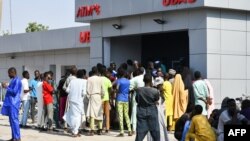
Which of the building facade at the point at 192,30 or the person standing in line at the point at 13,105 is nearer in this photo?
the person standing in line at the point at 13,105

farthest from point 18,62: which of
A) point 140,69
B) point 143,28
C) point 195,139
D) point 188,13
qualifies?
point 195,139

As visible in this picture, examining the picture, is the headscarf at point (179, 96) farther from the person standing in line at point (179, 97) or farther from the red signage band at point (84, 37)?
the red signage band at point (84, 37)

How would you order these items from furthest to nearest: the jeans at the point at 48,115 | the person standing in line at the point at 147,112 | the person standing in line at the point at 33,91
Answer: the person standing in line at the point at 33,91
the jeans at the point at 48,115
the person standing in line at the point at 147,112

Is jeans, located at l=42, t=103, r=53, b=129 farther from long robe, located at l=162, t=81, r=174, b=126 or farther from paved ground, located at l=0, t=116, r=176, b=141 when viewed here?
long robe, located at l=162, t=81, r=174, b=126

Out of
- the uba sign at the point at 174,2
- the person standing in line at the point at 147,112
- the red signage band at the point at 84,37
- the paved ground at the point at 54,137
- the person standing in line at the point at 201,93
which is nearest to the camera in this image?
the person standing in line at the point at 147,112

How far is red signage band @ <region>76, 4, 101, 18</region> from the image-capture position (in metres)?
22.6

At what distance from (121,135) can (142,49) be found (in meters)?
8.83

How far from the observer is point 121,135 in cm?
1593

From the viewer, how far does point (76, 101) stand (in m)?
16.1

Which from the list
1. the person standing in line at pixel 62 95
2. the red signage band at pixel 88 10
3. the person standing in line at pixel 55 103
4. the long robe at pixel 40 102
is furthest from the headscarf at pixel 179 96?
the red signage band at pixel 88 10

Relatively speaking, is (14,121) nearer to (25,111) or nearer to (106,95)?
(106,95)

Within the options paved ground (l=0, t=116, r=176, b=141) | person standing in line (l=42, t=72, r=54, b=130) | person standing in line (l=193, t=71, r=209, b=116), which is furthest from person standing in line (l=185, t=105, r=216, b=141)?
person standing in line (l=42, t=72, r=54, b=130)

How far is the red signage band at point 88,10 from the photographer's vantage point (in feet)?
74.1

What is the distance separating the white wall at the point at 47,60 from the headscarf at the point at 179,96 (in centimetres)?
1222
